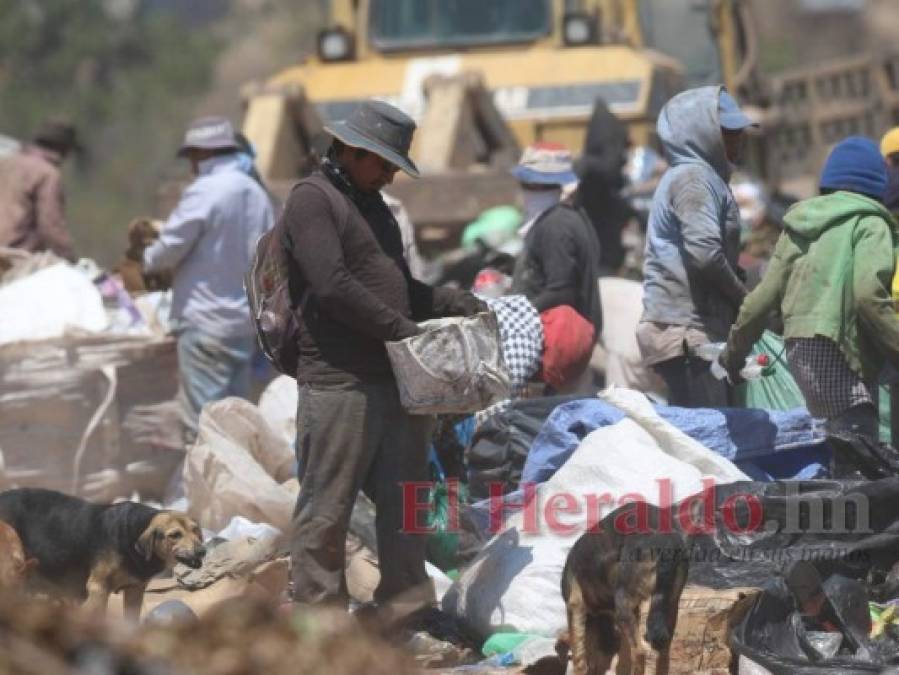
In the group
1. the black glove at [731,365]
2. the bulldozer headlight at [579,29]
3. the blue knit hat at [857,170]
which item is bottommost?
the black glove at [731,365]

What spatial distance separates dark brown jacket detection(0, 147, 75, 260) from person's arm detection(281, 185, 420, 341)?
4.00m

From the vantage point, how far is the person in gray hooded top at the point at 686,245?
23.4 feet

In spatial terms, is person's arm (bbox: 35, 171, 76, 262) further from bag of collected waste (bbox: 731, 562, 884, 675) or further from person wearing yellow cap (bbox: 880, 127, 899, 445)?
bag of collected waste (bbox: 731, 562, 884, 675)

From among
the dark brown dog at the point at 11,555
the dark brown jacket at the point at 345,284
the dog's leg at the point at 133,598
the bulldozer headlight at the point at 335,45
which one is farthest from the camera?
the bulldozer headlight at the point at 335,45

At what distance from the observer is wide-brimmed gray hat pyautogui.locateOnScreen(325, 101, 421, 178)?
6242 millimetres

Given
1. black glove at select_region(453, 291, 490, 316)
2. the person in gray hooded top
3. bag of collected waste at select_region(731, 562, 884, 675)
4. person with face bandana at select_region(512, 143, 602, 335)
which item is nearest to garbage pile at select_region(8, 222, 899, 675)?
bag of collected waste at select_region(731, 562, 884, 675)

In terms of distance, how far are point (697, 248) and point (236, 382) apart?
8.51 feet

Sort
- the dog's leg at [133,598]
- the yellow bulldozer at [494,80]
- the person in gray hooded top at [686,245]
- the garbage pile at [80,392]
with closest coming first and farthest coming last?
the dog's leg at [133,598] → the person in gray hooded top at [686,245] → the garbage pile at [80,392] → the yellow bulldozer at [494,80]

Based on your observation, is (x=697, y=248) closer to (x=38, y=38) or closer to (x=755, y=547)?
(x=755, y=547)

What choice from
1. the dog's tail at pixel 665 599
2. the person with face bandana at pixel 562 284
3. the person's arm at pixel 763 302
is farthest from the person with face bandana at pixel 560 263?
the dog's tail at pixel 665 599

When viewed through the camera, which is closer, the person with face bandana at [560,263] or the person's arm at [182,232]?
the person with face bandana at [560,263]

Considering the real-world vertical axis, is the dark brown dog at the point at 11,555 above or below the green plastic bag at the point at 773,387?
below

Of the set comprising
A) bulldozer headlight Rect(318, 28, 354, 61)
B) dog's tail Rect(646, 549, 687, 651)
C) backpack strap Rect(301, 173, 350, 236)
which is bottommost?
dog's tail Rect(646, 549, 687, 651)

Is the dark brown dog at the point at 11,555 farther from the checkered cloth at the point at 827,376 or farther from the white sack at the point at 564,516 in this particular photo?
the checkered cloth at the point at 827,376
